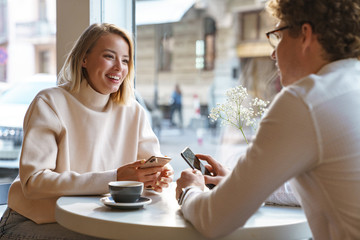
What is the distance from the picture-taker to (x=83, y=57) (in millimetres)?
1869

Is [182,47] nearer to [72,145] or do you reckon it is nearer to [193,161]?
[72,145]

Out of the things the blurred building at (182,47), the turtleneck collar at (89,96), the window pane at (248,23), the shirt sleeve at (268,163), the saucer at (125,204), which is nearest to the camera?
the shirt sleeve at (268,163)

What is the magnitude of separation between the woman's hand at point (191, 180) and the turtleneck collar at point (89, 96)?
689 mm

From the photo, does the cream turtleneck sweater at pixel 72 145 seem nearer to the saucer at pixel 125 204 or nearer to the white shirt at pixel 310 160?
the saucer at pixel 125 204

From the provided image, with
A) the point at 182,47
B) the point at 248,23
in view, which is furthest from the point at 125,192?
the point at 182,47

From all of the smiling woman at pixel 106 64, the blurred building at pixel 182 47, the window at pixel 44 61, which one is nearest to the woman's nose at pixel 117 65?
the smiling woman at pixel 106 64

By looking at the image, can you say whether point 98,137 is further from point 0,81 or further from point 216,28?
point 216,28

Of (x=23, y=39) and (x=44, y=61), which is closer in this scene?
(x=44, y=61)

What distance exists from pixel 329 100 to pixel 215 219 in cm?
36

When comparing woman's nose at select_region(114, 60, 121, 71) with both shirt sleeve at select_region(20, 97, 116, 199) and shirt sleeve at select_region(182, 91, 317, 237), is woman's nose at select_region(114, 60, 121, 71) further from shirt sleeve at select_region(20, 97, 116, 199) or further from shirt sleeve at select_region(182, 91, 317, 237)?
shirt sleeve at select_region(182, 91, 317, 237)

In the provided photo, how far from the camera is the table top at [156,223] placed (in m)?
1.07

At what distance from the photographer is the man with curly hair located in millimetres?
921

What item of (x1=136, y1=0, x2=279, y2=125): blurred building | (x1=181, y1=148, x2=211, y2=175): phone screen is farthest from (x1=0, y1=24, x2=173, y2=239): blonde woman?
(x1=136, y1=0, x2=279, y2=125): blurred building

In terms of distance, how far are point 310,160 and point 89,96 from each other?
1132mm
